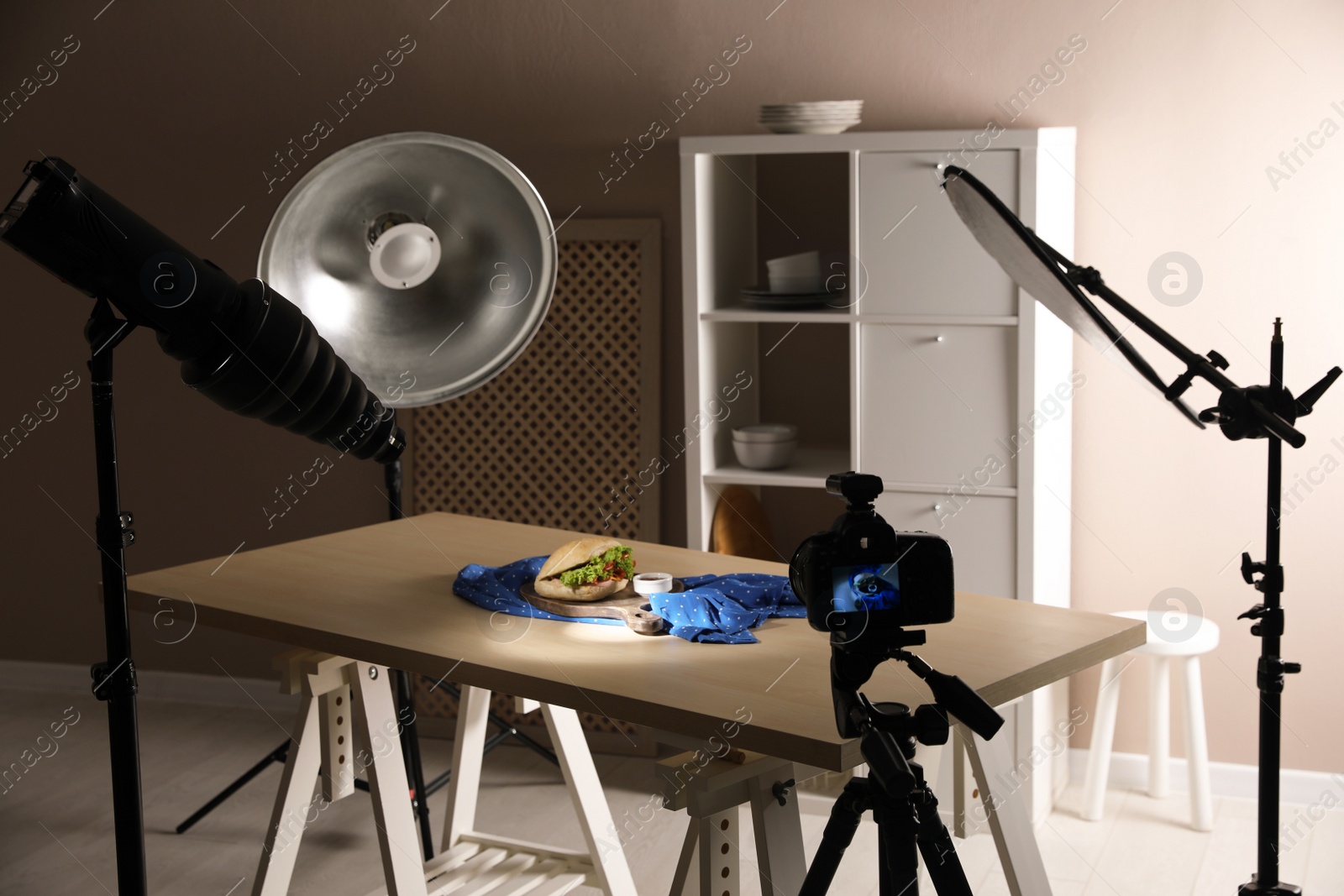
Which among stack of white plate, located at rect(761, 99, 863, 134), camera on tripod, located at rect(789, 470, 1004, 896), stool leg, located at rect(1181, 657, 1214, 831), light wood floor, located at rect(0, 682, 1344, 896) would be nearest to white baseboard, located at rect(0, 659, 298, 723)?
light wood floor, located at rect(0, 682, 1344, 896)

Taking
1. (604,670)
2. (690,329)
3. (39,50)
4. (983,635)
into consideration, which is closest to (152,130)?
(39,50)

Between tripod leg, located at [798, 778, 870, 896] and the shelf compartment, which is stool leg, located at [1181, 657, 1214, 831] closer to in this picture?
the shelf compartment

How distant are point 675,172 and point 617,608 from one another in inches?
68.8

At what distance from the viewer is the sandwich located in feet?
7.35

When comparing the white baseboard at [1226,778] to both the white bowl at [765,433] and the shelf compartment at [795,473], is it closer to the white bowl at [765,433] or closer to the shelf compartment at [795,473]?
the shelf compartment at [795,473]

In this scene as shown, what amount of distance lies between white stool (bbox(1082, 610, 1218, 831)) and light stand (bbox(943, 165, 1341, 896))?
1040 millimetres

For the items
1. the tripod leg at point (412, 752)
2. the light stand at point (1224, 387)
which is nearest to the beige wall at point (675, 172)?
the tripod leg at point (412, 752)

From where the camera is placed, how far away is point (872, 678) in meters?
1.85

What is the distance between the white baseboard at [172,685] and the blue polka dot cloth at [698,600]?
1.95 m

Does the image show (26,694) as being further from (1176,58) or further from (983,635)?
(1176,58)

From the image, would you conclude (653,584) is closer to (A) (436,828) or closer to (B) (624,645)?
(B) (624,645)

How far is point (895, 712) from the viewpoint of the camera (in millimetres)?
1393

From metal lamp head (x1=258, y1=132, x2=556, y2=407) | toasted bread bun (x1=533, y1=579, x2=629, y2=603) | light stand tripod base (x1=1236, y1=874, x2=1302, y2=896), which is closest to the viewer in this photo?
light stand tripod base (x1=1236, y1=874, x2=1302, y2=896)

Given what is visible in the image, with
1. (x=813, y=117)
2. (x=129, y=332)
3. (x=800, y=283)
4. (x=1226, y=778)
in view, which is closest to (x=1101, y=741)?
(x=1226, y=778)
